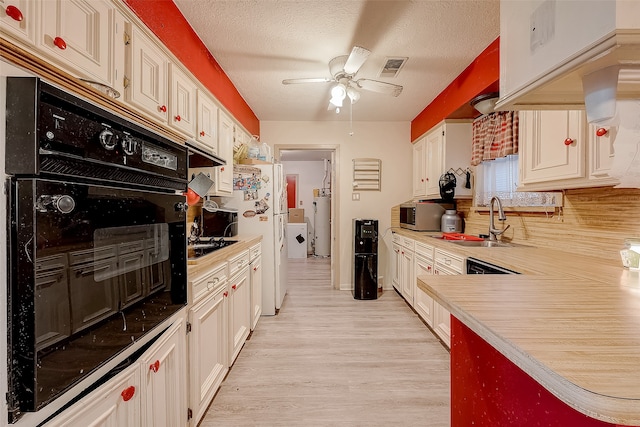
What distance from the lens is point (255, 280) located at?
275 centimetres

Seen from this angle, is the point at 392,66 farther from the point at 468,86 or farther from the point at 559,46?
the point at 559,46

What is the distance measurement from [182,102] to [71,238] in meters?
1.44

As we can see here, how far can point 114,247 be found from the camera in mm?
852

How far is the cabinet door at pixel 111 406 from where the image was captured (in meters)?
0.71

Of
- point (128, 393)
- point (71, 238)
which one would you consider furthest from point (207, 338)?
point (71, 238)

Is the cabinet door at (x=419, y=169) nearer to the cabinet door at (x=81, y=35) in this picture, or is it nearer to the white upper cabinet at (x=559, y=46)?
the white upper cabinet at (x=559, y=46)

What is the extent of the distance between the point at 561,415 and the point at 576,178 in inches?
53.1

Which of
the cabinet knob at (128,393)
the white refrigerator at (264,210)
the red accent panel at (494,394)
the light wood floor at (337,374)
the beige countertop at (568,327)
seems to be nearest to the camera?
the beige countertop at (568,327)

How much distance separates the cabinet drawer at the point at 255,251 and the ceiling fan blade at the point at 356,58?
163 cm

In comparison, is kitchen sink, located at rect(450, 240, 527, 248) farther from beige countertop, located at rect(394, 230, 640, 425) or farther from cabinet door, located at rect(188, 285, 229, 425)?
cabinet door, located at rect(188, 285, 229, 425)

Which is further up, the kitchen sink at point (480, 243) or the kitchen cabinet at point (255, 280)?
the kitchen sink at point (480, 243)

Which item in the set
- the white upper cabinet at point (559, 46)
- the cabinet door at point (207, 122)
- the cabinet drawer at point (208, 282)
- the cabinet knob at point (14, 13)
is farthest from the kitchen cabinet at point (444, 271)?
the cabinet knob at point (14, 13)

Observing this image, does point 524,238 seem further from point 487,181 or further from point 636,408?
point 636,408

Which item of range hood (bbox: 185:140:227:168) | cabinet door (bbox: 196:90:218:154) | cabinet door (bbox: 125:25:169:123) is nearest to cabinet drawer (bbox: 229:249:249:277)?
range hood (bbox: 185:140:227:168)
